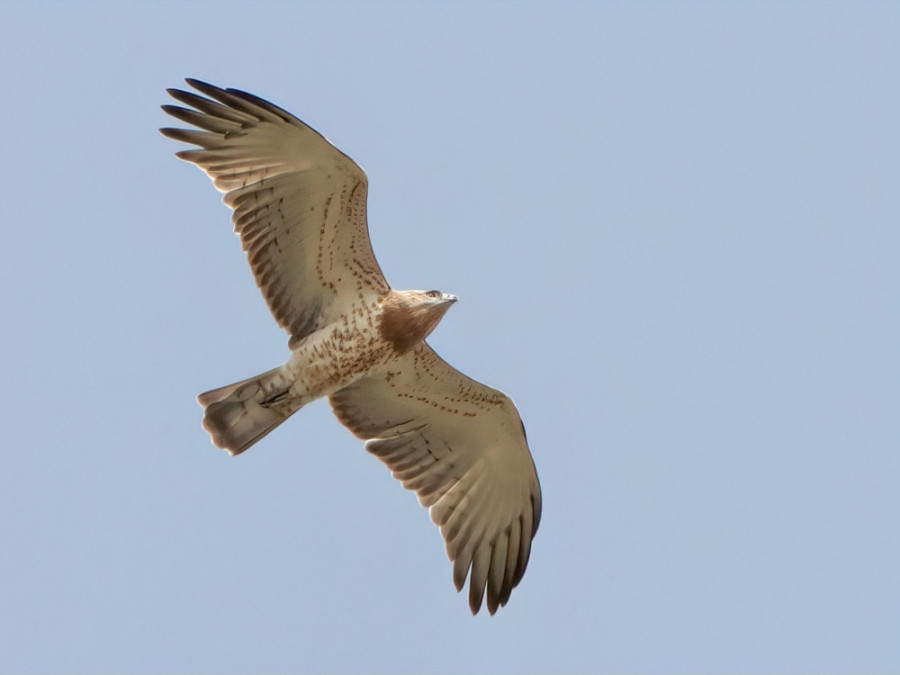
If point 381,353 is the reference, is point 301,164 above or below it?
above

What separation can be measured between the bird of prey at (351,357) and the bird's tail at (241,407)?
1 centimetres

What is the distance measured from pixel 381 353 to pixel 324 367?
0.53m

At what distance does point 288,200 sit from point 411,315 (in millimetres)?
1508

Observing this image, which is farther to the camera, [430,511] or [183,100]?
[430,511]

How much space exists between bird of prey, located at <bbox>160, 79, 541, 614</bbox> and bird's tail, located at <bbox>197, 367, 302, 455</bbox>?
0.4 inches

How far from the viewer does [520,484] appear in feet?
47.2

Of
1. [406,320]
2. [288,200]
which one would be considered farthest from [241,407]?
[288,200]

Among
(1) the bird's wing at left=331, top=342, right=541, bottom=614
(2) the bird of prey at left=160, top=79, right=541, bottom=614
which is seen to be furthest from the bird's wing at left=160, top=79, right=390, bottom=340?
(1) the bird's wing at left=331, top=342, right=541, bottom=614

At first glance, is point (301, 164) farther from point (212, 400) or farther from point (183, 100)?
point (212, 400)

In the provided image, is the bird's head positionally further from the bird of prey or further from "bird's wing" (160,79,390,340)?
"bird's wing" (160,79,390,340)

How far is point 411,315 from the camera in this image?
43.7 feet

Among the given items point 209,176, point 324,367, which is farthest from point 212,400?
point 209,176

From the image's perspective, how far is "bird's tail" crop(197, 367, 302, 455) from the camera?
13.5 m

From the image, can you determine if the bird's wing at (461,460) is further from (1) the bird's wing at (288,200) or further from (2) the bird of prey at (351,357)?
(1) the bird's wing at (288,200)
